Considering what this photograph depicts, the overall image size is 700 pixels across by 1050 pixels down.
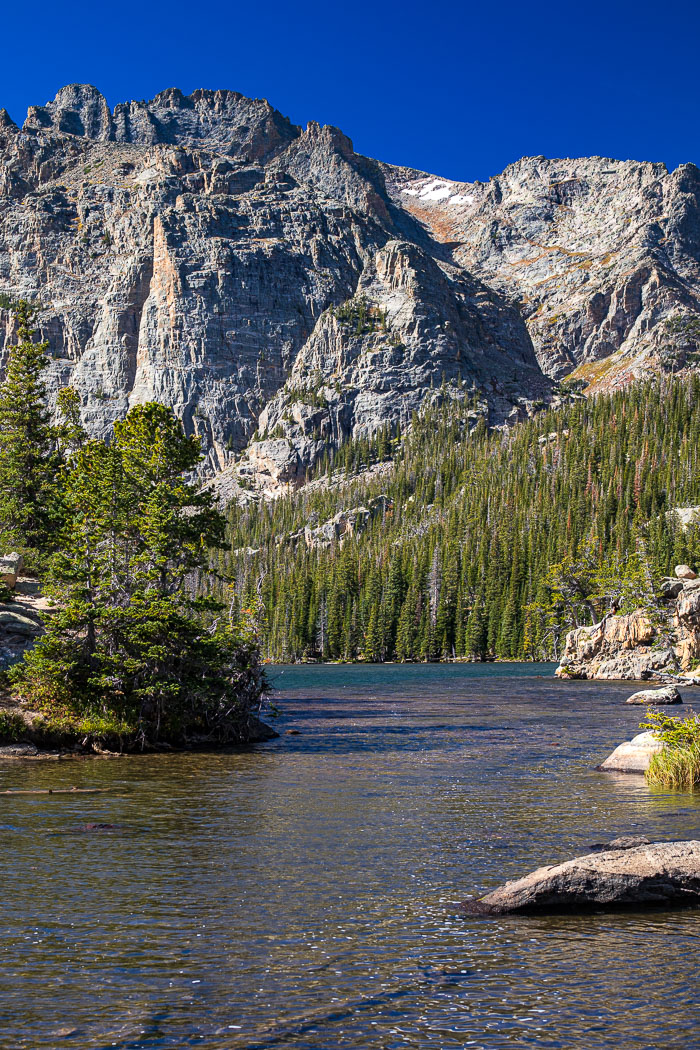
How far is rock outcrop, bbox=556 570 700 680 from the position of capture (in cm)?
Result: 8900

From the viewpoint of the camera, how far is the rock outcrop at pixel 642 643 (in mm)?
89000

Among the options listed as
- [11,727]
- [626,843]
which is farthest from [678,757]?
[11,727]

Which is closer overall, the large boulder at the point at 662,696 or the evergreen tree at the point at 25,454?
the evergreen tree at the point at 25,454

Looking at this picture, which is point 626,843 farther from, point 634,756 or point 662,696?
point 662,696

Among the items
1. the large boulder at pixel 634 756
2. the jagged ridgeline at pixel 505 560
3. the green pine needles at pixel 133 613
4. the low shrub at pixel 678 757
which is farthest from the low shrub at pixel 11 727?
the jagged ridgeline at pixel 505 560

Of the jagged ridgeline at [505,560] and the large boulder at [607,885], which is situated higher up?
the jagged ridgeline at [505,560]

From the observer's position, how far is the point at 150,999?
34.9ft

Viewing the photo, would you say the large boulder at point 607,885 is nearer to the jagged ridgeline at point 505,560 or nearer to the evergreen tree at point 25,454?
the evergreen tree at point 25,454

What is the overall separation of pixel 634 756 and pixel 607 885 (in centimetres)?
1569

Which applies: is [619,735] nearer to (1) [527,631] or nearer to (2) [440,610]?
(1) [527,631]

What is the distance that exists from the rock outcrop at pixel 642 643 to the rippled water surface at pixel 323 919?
6360cm

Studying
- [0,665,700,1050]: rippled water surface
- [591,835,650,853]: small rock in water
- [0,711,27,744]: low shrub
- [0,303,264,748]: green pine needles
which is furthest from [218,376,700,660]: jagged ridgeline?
[591,835,650,853]: small rock in water

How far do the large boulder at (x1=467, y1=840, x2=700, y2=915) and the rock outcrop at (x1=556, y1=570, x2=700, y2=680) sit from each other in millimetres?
74996

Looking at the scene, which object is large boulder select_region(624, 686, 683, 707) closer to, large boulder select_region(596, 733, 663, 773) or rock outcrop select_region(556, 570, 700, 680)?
large boulder select_region(596, 733, 663, 773)
